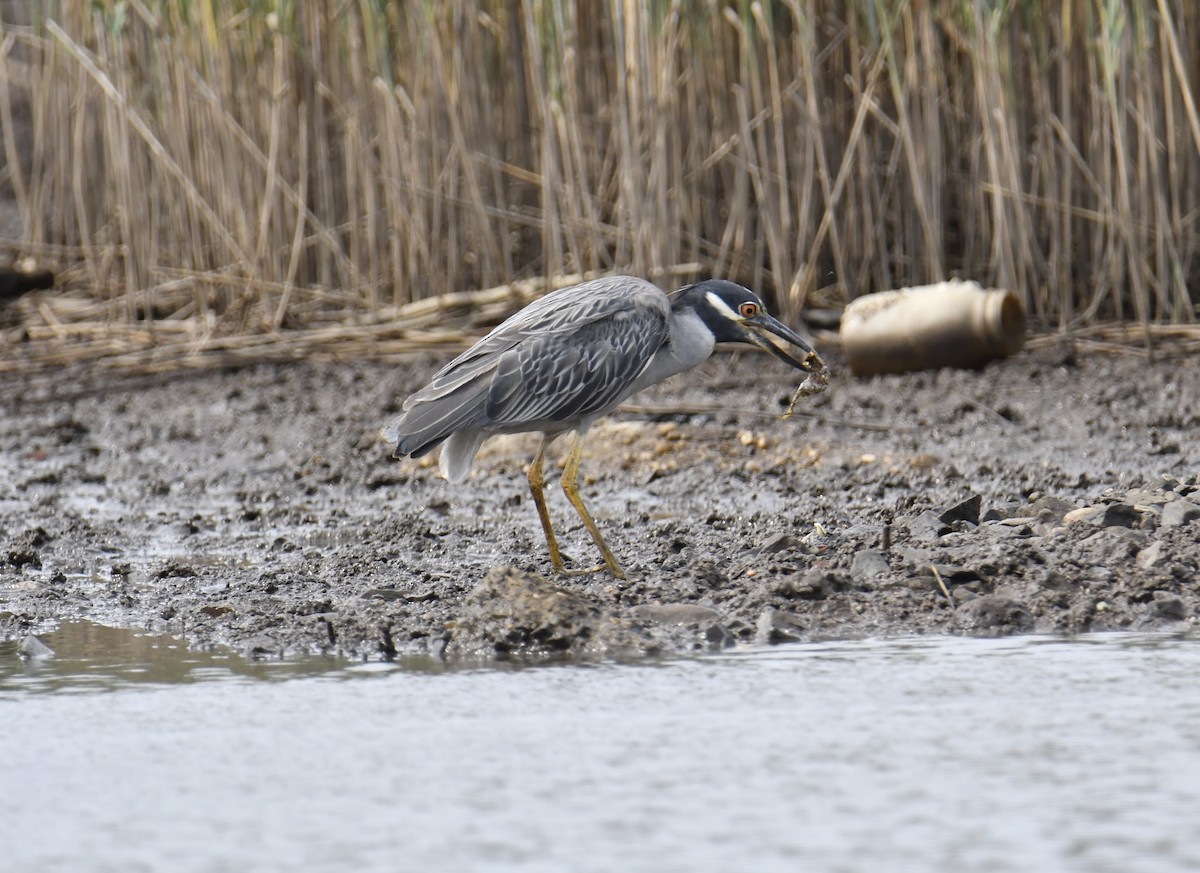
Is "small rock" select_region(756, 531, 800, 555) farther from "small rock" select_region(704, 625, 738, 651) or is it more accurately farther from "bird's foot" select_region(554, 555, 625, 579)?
"small rock" select_region(704, 625, 738, 651)

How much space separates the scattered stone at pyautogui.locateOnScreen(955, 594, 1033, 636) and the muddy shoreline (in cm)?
1

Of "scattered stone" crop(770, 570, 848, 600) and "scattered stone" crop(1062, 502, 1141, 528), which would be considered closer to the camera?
"scattered stone" crop(770, 570, 848, 600)

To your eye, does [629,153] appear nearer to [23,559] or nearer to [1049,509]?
[1049,509]

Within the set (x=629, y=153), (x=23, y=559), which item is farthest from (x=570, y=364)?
(x=629, y=153)

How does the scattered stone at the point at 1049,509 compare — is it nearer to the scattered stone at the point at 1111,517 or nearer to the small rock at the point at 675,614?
the scattered stone at the point at 1111,517

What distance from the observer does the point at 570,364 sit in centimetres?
511

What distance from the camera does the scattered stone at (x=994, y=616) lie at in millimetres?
4270

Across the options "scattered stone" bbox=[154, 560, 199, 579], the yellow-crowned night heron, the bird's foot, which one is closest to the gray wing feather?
the yellow-crowned night heron

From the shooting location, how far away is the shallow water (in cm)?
275

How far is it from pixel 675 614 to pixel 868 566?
61 centimetres

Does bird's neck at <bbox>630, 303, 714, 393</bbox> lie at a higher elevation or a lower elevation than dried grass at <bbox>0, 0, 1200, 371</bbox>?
lower

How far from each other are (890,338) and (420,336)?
2462mm

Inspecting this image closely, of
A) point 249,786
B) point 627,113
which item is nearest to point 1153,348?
point 627,113

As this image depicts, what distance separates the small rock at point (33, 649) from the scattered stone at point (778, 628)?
69.0 inches
